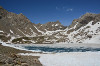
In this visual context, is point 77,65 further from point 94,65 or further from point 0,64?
point 0,64

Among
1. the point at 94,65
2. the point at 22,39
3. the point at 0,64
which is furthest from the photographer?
the point at 22,39

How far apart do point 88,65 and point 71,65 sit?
9.70ft

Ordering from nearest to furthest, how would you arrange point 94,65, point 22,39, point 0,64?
point 0,64
point 94,65
point 22,39

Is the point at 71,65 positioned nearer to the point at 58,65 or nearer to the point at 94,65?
the point at 58,65

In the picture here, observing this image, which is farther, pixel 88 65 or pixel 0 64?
pixel 88 65

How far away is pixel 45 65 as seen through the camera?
58.5 feet

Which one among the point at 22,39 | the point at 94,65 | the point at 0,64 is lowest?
the point at 94,65

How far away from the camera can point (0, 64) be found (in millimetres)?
11062

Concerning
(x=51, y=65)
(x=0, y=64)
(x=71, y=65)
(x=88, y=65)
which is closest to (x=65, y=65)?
(x=71, y=65)

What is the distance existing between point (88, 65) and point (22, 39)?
185 m

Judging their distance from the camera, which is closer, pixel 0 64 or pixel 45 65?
pixel 0 64

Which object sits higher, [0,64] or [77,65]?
[0,64]

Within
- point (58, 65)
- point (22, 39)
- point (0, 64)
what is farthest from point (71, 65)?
point (22, 39)

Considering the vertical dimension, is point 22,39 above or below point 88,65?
above
